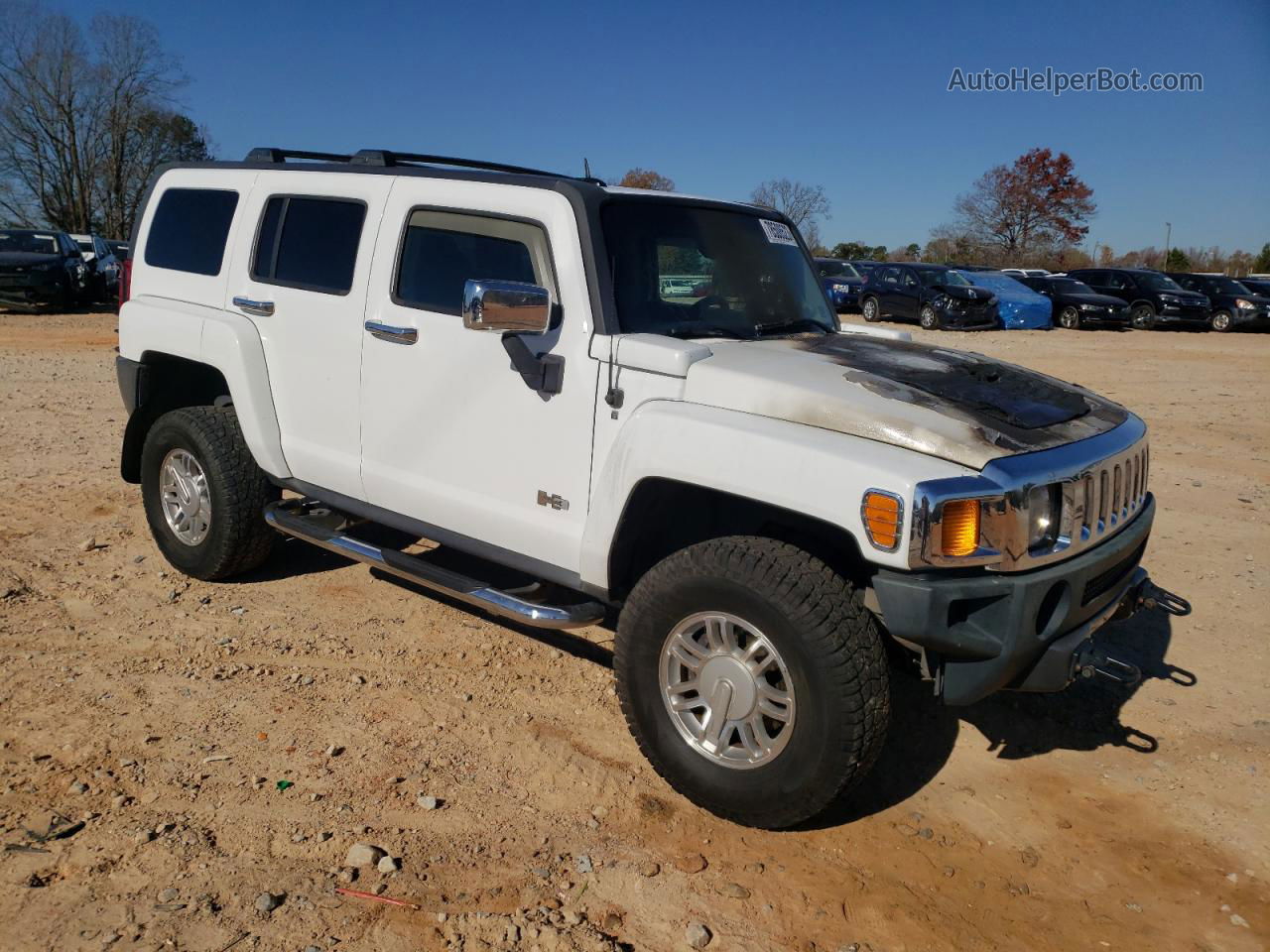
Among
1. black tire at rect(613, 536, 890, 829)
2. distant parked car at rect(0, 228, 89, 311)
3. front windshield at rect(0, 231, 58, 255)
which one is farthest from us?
front windshield at rect(0, 231, 58, 255)

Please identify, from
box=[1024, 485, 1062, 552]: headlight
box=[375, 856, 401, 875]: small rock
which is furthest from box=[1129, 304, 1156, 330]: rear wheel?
box=[375, 856, 401, 875]: small rock

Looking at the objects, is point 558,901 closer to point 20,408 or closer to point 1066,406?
point 1066,406

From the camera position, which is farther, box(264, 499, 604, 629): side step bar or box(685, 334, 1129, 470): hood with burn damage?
box(264, 499, 604, 629): side step bar

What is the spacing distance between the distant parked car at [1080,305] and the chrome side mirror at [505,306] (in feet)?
80.8

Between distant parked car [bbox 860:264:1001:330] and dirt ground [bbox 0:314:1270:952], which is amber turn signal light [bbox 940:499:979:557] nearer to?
dirt ground [bbox 0:314:1270:952]

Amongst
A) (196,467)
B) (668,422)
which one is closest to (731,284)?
(668,422)

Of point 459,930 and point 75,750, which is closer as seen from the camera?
point 459,930

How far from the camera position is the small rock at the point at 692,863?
3.12m

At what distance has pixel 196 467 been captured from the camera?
5.11 metres

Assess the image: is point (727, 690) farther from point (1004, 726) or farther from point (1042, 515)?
point (1004, 726)

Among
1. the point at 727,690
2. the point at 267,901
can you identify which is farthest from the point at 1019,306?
the point at 267,901

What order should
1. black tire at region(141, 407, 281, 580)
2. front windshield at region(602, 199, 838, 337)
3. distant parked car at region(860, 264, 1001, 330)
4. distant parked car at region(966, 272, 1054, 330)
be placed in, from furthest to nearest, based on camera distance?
1. distant parked car at region(966, 272, 1054, 330)
2. distant parked car at region(860, 264, 1001, 330)
3. black tire at region(141, 407, 281, 580)
4. front windshield at region(602, 199, 838, 337)

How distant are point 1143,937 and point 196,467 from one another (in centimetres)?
458

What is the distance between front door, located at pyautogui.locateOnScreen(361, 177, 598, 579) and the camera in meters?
3.66
